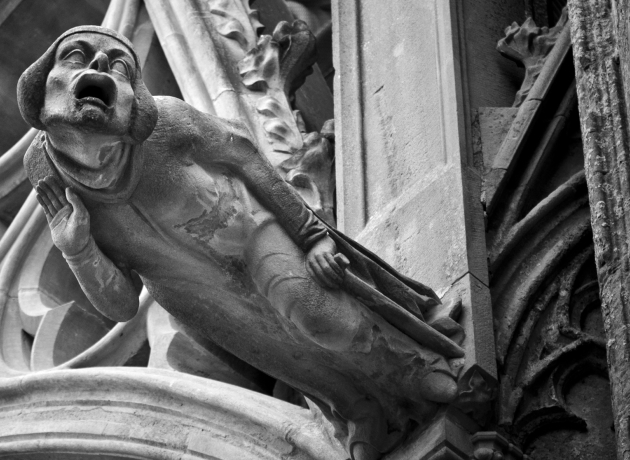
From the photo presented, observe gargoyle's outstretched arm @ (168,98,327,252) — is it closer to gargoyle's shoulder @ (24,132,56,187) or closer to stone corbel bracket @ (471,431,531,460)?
gargoyle's shoulder @ (24,132,56,187)

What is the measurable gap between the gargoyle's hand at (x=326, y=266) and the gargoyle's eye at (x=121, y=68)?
646mm

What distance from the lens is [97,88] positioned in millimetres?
4297

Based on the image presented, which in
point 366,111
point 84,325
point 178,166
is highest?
point 178,166

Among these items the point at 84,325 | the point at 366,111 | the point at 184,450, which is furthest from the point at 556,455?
the point at 84,325

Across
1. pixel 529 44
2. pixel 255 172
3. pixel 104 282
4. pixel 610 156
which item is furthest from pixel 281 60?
pixel 104 282

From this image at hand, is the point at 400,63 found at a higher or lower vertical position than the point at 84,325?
higher

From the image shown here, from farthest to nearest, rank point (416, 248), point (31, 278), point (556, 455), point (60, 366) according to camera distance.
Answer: point (31, 278)
point (60, 366)
point (416, 248)
point (556, 455)

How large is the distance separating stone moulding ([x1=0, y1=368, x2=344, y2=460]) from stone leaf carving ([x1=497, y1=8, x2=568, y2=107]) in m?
1.33

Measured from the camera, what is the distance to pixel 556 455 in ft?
15.9

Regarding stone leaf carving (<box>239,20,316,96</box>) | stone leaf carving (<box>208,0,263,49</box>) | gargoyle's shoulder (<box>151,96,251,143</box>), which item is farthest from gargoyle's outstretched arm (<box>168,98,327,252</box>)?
stone leaf carving (<box>208,0,263,49</box>)

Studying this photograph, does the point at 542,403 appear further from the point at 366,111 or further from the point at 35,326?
the point at 35,326

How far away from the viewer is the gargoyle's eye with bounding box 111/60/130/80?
435cm

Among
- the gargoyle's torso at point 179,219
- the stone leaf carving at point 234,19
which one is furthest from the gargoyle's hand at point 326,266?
the stone leaf carving at point 234,19

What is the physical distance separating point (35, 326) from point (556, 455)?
2084 millimetres
